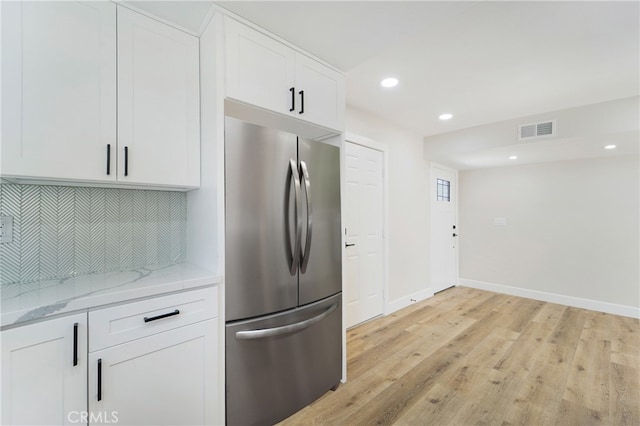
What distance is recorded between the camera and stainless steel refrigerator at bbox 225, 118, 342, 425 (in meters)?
1.46

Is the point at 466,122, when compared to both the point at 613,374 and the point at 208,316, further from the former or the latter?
the point at 208,316

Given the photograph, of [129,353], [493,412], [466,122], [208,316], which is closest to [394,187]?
[466,122]

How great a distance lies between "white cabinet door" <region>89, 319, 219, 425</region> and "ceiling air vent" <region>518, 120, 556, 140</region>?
3859 millimetres

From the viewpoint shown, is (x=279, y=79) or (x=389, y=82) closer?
(x=279, y=79)

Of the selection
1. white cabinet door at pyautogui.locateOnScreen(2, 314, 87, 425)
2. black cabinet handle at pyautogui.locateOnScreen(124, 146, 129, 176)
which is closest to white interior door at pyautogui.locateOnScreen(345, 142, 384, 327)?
black cabinet handle at pyautogui.locateOnScreen(124, 146, 129, 176)

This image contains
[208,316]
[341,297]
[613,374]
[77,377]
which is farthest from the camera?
[613,374]

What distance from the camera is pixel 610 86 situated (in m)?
2.54

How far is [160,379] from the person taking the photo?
1.24 metres

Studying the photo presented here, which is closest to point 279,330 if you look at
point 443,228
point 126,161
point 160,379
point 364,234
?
→ point 160,379

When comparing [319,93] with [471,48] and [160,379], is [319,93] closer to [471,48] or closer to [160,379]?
[471,48]

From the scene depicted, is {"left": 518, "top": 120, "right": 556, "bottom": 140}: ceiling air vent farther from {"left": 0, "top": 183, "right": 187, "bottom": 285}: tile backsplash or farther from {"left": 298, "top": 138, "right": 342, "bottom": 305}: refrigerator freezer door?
{"left": 0, "top": 183, "right": 187, "bottom": 285}: tile backsplash

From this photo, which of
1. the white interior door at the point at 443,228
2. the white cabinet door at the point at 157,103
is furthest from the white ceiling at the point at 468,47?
the white interior door at the point at 443,228

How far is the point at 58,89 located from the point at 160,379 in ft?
4.67

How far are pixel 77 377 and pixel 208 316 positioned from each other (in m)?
0.51
